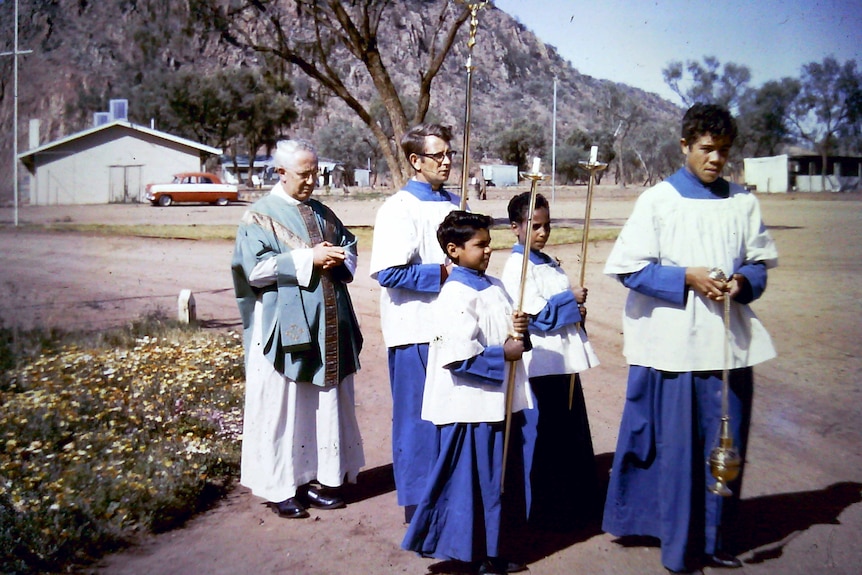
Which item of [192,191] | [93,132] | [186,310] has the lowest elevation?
[186,310]

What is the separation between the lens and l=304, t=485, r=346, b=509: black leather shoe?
4578 millimetres

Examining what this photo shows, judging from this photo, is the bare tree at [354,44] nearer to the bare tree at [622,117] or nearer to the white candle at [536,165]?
the white candle at [536,165]

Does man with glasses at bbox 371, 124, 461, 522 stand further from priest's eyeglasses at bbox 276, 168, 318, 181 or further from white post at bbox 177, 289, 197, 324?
white post at bbox 177, 289, 197, 324

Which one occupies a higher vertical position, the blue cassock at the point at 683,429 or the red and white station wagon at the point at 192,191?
the red and white station wagon at the point at 192,191

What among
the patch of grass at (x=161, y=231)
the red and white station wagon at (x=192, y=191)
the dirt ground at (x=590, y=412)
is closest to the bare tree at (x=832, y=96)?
the dirt ground at (x=590, y=412)

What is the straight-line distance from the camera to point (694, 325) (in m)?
3.62

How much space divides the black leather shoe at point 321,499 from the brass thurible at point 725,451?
202 centimetres

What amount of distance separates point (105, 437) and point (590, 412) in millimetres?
3402

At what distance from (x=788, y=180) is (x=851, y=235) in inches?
869

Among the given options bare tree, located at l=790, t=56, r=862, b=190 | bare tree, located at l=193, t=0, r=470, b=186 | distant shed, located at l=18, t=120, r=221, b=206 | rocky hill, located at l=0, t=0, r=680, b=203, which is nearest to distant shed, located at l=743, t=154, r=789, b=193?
rocky hill, located at l=0, t=0, r=680, b=203

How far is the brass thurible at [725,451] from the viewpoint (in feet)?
11.1

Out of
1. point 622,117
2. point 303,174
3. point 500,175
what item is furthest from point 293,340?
point 622,117

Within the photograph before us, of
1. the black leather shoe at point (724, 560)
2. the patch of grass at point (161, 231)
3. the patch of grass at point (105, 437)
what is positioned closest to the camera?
the black leather shoe at point (724, 560)

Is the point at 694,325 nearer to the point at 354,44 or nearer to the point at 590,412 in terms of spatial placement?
the point at 590,412
